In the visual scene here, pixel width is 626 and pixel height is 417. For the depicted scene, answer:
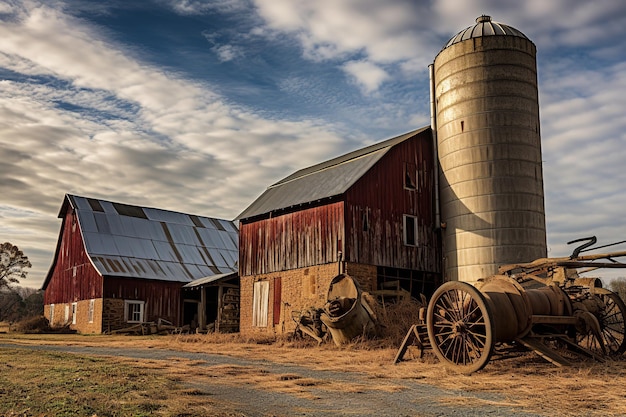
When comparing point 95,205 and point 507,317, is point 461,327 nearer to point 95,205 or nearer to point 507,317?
point 507,317

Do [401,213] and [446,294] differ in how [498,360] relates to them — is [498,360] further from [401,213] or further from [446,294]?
[401,213]

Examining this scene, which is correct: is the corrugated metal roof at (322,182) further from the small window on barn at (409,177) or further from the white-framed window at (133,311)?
the white-framed window at (133,311)

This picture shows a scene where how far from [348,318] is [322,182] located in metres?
10.9

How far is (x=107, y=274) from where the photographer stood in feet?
124

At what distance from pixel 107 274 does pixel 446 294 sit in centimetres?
2805

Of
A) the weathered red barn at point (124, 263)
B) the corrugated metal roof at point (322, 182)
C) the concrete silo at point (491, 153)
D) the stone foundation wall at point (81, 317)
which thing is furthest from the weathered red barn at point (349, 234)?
the stone foundation wall at point (81, 317)

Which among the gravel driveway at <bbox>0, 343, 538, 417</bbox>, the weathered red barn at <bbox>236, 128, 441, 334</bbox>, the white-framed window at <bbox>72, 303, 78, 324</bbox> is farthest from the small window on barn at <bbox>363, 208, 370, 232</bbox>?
the white-framed window at <bbox>72, 303, 78, 324</bbox>

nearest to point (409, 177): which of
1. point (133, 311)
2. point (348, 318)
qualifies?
point (348, 318)

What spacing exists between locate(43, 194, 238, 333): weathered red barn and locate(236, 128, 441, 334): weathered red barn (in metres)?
9.71

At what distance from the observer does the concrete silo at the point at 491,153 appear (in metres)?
26.8

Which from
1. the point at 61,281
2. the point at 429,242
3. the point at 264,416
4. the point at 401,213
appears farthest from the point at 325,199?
the point at 61,281

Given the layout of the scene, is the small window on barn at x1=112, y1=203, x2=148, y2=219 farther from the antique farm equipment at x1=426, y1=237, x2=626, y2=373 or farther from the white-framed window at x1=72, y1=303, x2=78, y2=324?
the antique farm equipment at x1=426, y1=237, x2=626, y2=373

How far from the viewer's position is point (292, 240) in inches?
1179

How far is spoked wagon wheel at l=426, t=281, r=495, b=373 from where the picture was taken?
1327 centimetres
